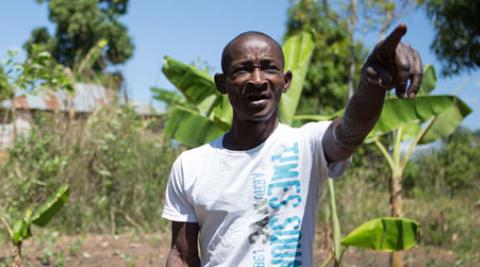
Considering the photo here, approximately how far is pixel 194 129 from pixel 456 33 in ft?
28.3

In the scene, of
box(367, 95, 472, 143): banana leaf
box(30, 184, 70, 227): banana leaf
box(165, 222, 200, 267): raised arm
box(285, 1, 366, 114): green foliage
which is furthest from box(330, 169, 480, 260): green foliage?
box(285, 1, 366, 114): green foliage

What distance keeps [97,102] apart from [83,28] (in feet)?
A: 58.2

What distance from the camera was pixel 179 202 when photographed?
1.81 meters

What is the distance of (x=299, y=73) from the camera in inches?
171

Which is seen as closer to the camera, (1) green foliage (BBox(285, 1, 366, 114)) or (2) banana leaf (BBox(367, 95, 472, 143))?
(2) banana leaf (BBox(367, 95, 472, 143))

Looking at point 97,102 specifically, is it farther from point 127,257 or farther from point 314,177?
point 314,177

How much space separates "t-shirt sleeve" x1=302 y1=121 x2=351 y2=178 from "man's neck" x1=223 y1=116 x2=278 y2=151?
0.11 m

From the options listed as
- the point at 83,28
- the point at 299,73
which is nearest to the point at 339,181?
the point at 299,73

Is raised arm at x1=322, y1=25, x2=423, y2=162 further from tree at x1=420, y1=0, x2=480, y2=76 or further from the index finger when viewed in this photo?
tree at x1=420, y1=0, x2=480, y2=76

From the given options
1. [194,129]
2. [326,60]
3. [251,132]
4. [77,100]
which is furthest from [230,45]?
[326,60]

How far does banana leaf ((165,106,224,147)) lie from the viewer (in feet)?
15.1

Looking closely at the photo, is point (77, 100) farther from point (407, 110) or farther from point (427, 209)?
point (407, 110)

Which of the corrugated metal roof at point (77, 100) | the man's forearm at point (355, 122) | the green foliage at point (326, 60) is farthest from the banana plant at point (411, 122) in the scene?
the green foliage at point (326, 60)

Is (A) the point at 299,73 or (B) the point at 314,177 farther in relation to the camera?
(A) the point at 299,73
